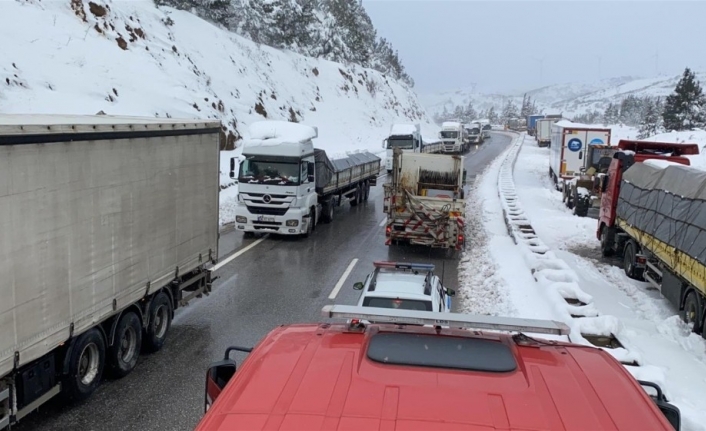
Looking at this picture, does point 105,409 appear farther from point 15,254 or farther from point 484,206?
point 484,206

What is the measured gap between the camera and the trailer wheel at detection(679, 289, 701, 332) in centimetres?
1066

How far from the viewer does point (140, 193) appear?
851cm

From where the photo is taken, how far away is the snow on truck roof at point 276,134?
747 inches

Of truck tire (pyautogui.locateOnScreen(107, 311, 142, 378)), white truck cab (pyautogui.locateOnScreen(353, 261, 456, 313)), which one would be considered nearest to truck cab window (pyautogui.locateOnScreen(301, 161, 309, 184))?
white truck cab (pyautogui.locateOnScreen(353, 261, 456, 313))

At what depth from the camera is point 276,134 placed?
19266 millimetres

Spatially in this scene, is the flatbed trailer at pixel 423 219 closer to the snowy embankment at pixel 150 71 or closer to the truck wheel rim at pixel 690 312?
the truck wheel rim at pixel 690 312

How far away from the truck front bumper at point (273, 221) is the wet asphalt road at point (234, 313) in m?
0.43

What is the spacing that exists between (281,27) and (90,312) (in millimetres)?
58528

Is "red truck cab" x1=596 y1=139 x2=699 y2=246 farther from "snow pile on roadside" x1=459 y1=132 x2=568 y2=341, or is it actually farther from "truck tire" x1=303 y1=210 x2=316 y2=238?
"truck tire" x1=303 y1=210 x2=316 y2=238

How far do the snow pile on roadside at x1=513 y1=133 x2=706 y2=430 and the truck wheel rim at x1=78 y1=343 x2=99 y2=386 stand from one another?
7.12m

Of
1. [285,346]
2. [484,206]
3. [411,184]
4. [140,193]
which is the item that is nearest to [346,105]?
[484,206]

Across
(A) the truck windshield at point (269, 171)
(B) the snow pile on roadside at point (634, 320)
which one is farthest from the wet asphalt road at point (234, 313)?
(B) the snow pile on roadside at point (634, 320)

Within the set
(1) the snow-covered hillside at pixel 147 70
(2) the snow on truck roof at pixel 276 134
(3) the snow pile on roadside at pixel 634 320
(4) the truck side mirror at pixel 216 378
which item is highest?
(1) the snow-covered hillside at pixel 147 70

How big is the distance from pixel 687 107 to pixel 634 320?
60.1 metres
